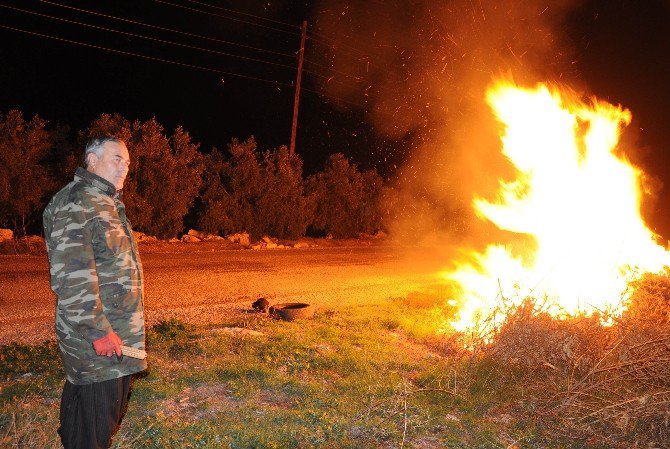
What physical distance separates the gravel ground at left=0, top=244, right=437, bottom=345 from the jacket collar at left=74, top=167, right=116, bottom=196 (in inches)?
157

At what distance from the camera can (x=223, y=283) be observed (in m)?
10.4

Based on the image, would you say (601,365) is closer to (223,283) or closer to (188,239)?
(223,283)

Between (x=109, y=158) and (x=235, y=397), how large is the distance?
253 cm

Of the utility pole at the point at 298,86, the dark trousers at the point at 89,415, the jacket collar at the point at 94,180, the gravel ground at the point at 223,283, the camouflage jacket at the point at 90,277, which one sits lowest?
the gravel ground at the point at 223,283

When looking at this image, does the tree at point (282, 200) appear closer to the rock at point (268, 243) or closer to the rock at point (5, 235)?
the rock at point (268, 243)

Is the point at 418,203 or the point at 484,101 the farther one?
the point at 418,203

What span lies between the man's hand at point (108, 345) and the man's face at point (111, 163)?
0.84m

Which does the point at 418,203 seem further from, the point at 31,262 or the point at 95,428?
the point at 95,428

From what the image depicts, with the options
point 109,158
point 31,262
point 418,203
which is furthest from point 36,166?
point 418,203

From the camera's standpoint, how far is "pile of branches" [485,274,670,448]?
4.40 m

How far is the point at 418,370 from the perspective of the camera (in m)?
5.69

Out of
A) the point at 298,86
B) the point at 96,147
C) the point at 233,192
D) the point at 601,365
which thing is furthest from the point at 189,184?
the point at 96,147

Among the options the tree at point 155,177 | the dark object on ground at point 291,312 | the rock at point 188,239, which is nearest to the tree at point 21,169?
the tree at point 155,177

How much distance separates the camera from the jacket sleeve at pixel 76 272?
2.71 meters
